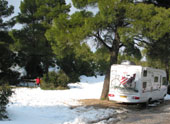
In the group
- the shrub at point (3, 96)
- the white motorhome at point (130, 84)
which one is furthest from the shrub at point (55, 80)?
the shrub at point (3, 96)

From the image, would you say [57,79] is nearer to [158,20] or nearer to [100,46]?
[100,46]

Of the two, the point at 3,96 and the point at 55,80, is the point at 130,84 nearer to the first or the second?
the point at 3,96

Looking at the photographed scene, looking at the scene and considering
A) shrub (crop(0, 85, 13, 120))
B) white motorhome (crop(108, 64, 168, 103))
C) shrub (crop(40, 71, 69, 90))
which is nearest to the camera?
shrub (crop(0, 85, 13, 120))

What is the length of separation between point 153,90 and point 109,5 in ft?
20.6

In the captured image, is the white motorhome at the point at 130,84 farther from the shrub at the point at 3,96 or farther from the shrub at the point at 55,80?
the shrub at the point at 55,80

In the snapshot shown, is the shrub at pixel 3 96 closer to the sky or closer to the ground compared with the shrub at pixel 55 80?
closer to the ground

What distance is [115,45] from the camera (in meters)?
14.9

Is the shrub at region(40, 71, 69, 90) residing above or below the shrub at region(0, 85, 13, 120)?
above

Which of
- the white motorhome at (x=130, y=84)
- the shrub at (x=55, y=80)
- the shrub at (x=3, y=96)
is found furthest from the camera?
the shrub at (x=55, y=80)

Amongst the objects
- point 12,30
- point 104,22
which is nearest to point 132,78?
point 104,22

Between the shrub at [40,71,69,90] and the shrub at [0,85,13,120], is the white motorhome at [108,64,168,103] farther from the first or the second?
the shrub at [40,71,69,90]

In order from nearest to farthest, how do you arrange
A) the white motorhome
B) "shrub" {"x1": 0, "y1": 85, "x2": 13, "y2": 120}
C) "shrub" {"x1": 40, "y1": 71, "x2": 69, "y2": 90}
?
1. "shrub" {"x1": 0, "y1": 85, "x2": 13, "y2": 120}
2. the white motorhome
3. "shrub" {"x1": 40, "y1": 71, "x2": 69, "y2": 90}

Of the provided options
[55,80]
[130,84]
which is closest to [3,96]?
[130,84]

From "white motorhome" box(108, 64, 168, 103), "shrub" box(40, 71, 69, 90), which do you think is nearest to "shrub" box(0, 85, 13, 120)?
"white motorhome" box(108, 64, 168, 103)
